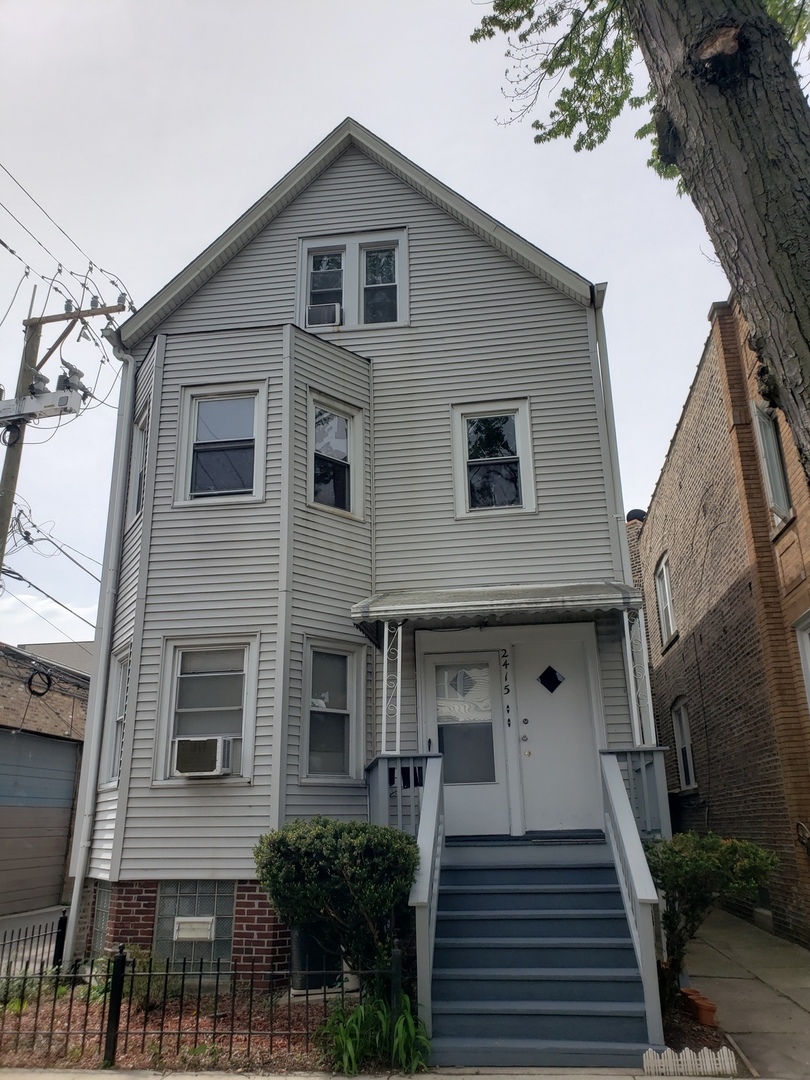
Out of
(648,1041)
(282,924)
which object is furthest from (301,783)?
(648,1041)

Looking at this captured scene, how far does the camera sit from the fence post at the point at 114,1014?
6.16m

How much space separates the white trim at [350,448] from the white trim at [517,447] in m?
1.18

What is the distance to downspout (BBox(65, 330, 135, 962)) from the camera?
961cm

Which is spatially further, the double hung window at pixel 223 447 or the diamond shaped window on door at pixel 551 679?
the double hung window at pixel 223 447

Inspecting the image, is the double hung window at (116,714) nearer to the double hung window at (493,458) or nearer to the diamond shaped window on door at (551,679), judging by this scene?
the double hung window at (493,458)

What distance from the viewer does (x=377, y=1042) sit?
237 inches

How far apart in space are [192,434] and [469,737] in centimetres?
491

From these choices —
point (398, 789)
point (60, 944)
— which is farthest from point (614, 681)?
point (60, 944)

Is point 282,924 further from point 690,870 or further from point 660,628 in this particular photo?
point 660,628

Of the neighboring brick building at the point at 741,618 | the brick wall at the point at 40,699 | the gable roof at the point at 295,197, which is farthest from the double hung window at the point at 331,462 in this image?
the brick wall at the point at 40,699

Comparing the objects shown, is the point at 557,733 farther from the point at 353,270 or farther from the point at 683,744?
the point at 683,744

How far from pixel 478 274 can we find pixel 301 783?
7.01m

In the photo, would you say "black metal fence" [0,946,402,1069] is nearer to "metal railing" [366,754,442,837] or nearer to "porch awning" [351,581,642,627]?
"metal railing" [366,754,442,837]

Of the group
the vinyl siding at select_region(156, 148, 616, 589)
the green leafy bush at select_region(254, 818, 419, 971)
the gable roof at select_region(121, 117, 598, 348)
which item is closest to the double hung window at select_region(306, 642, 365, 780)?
the vinyl siding at select_region(156, 148, 616, 589)
